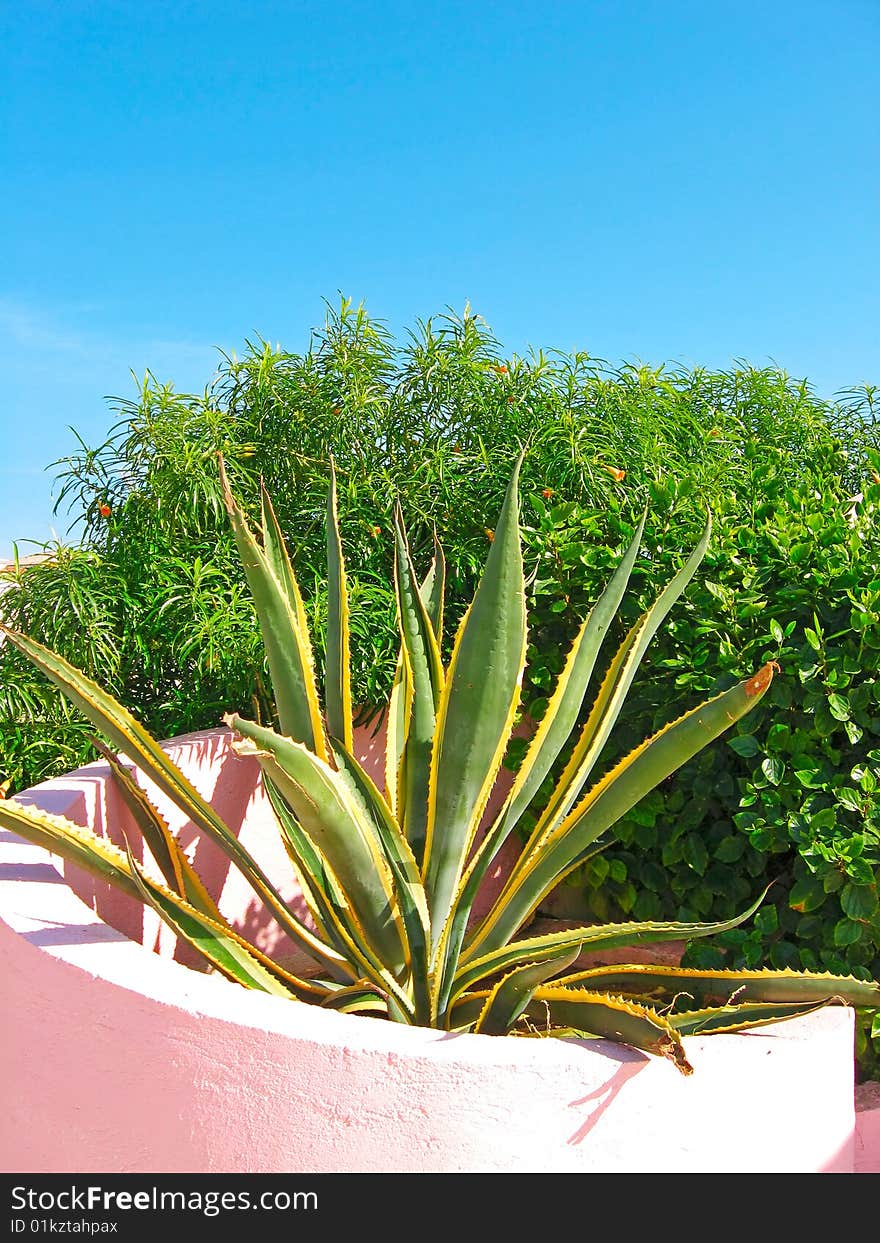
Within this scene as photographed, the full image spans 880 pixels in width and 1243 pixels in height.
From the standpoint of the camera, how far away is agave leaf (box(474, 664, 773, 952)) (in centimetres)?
197

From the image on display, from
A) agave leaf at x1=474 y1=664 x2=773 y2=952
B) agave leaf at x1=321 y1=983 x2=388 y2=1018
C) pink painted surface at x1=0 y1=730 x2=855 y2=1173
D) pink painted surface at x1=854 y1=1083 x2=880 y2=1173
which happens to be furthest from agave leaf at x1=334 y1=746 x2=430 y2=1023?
pink painted surface at x1=854 y1=1083 x2=880 y2=1173

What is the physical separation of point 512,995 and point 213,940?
22.6 inches

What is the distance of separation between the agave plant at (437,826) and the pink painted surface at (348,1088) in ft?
0.35

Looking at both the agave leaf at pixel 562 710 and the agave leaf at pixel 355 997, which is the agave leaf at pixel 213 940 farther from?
the agave leaf at pixel 562 710

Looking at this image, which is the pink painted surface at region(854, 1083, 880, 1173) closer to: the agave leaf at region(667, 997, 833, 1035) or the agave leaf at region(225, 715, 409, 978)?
the agave leaf at region(667, 997, 833, 1035)

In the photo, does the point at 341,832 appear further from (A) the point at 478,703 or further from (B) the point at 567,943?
(B) the point at 567,943

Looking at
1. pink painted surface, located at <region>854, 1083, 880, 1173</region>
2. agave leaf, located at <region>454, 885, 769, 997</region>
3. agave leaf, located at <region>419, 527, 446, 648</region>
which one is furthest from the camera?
agave leaf, located at <region>419, 527, 446, 648</region>

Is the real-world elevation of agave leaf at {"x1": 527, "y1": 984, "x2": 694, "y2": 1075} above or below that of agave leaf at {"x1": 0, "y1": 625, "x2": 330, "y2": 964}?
below

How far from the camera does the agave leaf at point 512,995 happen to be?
1895 millimetres

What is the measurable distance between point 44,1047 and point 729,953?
63.2 inches

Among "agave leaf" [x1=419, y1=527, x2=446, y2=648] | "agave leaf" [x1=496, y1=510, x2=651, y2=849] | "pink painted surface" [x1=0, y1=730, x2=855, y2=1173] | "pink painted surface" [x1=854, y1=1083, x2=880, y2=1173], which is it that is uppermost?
"agave leaf" [x1=419, y1=527, x2=446, y2=648]

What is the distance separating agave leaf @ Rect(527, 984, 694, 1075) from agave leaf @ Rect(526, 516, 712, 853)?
1.28 ft
